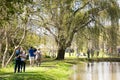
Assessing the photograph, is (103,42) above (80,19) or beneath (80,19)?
beneath

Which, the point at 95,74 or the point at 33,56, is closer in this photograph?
the point at 95,74

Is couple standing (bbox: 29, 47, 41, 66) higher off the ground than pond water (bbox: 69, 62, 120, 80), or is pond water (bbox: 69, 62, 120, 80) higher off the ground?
couple standing (bbox: 29, 47, 41, 66)

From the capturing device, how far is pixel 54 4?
129ft

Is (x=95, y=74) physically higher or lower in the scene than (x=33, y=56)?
lower

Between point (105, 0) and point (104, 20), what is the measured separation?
2539 millimetres

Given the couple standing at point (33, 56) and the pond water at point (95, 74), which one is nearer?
the pond water at point (95, 74)

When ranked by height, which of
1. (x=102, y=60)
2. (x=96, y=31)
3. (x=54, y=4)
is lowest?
(x=102, y=60)

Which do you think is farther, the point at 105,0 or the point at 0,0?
the point at 105,0

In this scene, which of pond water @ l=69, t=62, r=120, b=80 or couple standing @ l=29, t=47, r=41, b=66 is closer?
pond water @ l=69, t=62, r=120, b=80

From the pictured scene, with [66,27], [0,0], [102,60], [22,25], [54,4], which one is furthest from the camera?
[102,60]

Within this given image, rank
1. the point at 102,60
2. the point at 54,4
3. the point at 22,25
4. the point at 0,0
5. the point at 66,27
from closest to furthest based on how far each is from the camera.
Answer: the point at 0,0 → the point at 22,25 → the point at 54,4 → the point at 66,27 → the point at 102,60

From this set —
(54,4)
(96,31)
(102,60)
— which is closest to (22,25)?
(54,4)

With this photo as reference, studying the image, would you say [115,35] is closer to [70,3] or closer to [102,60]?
[70,3]

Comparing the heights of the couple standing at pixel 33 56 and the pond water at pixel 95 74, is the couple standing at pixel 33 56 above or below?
above
